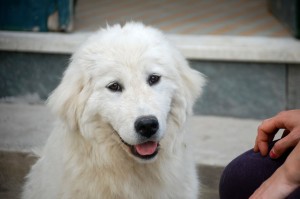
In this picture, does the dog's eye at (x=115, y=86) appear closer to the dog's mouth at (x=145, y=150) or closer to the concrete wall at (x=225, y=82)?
the dog's mouth at (x=145, y=150)

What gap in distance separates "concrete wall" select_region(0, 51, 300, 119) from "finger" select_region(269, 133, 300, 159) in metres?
2.41

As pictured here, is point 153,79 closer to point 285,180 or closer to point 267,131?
point 267,131

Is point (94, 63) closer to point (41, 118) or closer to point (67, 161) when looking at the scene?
point (67, 161)

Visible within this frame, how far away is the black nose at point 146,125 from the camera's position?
240 cm

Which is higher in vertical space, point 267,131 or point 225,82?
point 267,131

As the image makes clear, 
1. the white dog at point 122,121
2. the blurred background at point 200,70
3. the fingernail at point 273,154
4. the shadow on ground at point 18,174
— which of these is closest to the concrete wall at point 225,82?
the blurred background at point 200,70

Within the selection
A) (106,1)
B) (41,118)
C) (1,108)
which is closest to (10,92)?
(1,108)

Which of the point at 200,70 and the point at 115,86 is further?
the point at 200,70

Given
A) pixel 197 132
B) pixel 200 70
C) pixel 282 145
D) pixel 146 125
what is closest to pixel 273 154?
pixel 282 145

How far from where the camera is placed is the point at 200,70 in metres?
4.54

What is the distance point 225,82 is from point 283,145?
2566 millimetres

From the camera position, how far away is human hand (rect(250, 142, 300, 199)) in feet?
5.96

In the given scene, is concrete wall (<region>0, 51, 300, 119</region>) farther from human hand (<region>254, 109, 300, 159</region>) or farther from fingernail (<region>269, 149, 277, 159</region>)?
fingernail (<region>269, 149, 277, 159</region>)

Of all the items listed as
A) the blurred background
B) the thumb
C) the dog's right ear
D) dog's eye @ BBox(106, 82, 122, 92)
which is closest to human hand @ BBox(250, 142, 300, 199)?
the thumb
